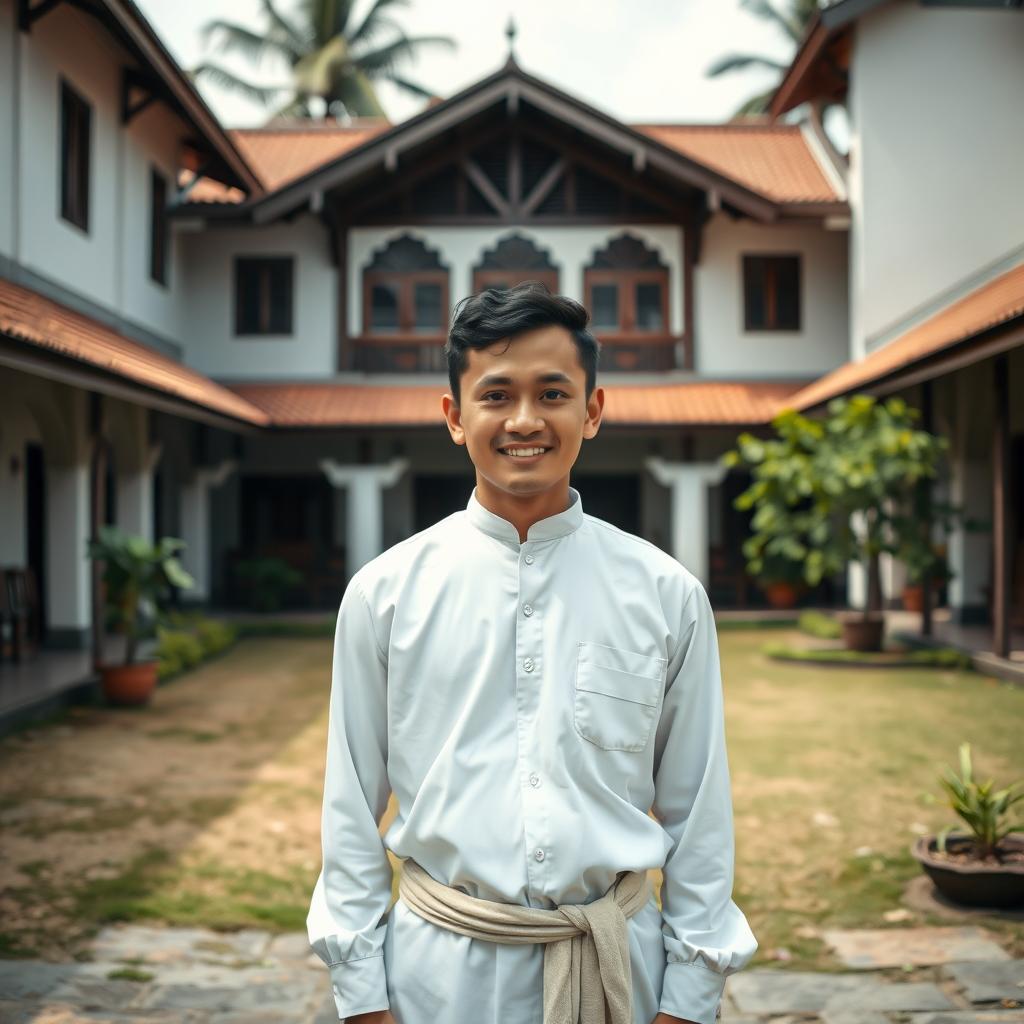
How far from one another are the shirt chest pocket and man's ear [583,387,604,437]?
1.37ft

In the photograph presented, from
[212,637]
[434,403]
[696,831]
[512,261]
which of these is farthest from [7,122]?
[696,831]

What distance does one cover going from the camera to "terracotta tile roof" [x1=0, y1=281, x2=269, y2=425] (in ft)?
25.9

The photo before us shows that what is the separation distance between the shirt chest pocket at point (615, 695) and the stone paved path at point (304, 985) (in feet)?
6.96

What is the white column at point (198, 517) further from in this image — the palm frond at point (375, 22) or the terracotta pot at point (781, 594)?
the palm frond at point (375, 22)

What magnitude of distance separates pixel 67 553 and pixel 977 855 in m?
9.29

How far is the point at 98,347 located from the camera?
32.6ft

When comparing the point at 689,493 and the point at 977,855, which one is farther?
the point at 689,493

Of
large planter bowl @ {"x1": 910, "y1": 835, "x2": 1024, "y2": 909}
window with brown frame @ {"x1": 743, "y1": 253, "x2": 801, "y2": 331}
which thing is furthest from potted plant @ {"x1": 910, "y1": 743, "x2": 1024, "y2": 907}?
window with brown frame @ {"x1": 743, "y1": 253, "x2": 801, "y2": 331}

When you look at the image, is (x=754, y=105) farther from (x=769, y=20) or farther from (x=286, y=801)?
(x=286, y=801)

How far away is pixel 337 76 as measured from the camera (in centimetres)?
2769

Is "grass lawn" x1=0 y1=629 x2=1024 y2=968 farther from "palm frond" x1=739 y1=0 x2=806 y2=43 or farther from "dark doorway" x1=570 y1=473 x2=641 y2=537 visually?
"palm frond" x1=739 y1=0 x2=806 y2=43

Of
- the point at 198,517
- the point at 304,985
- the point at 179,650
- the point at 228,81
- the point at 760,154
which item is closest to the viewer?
the point at 304,985

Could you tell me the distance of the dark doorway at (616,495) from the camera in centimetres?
1777

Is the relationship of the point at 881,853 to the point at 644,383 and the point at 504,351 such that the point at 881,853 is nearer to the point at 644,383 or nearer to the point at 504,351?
the point at 504,351
